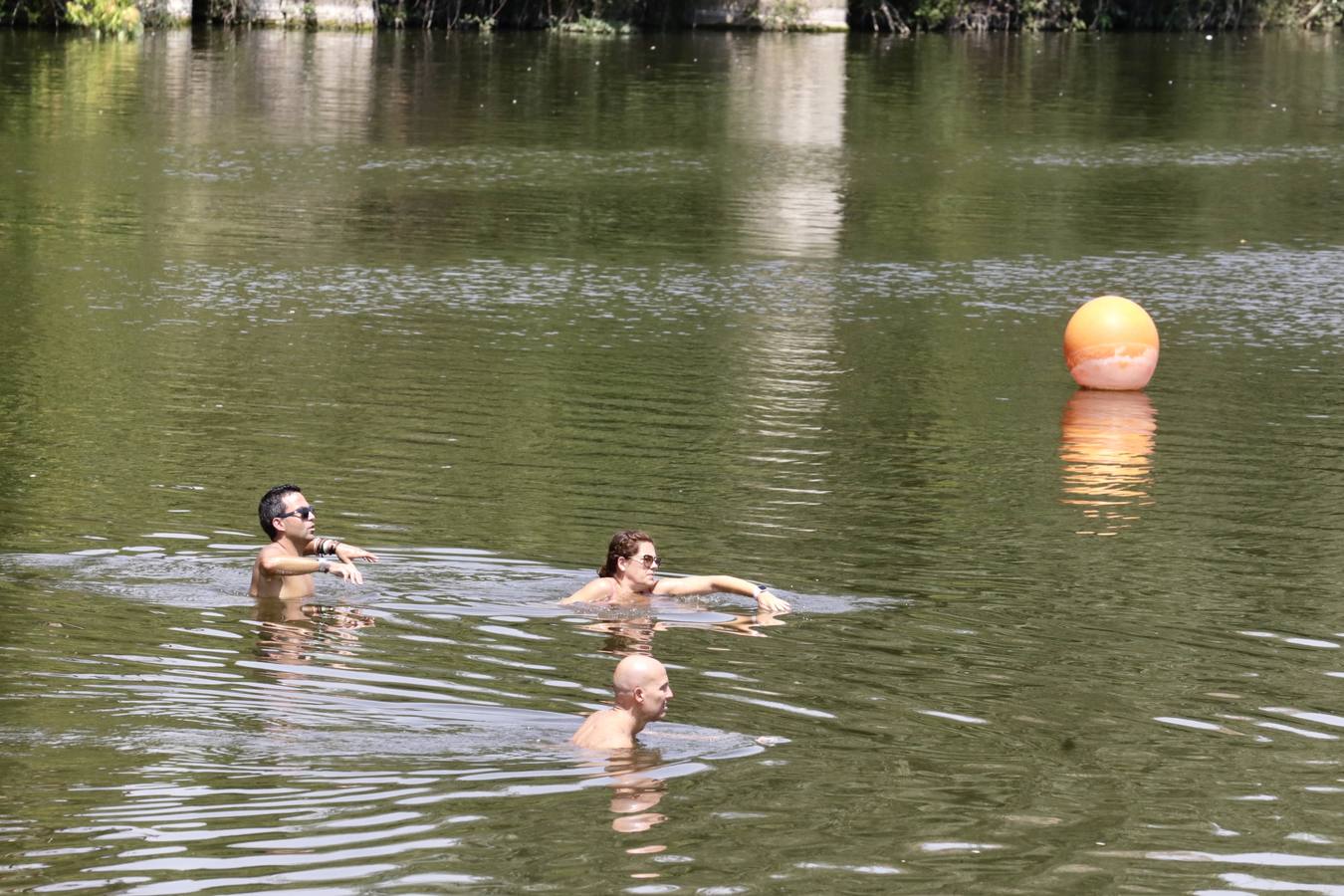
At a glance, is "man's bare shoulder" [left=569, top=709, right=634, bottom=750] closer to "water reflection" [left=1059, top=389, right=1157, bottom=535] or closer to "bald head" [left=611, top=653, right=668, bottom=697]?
"bald head" [left=611, top=653, right=668, bottom=697]

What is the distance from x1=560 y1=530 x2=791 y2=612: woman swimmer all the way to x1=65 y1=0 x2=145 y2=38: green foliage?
54.0m

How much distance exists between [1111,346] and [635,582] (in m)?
8.61

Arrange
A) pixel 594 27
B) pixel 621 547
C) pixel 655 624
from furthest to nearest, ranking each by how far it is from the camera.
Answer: pixel 594 27 → pixel 621 547 → pixel 655 624

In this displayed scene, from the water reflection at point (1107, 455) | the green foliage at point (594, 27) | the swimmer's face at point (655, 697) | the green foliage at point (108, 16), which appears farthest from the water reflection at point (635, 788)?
the green foliage at point (594, 27)

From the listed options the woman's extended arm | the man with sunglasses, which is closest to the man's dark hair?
the man with sunglasses

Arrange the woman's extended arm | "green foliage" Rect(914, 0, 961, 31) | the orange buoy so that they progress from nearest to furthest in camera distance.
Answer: the woman's extended arm, the orange buoy, "green foliage" Rect(914, 0, 961, 31)

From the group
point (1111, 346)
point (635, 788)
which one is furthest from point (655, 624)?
point (1111, 346)

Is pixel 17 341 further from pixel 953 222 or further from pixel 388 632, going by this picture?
pixel 953 222

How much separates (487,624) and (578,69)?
47.0m

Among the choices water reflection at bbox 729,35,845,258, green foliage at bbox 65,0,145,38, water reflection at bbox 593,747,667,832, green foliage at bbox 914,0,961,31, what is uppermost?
green foliage at bbox 914,0,961,31

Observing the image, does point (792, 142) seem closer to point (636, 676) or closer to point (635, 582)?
point (635, 582)

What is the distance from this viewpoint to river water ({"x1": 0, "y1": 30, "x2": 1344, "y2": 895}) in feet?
29.3

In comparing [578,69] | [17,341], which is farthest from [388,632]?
[578,69]

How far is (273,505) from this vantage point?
1288 cm
